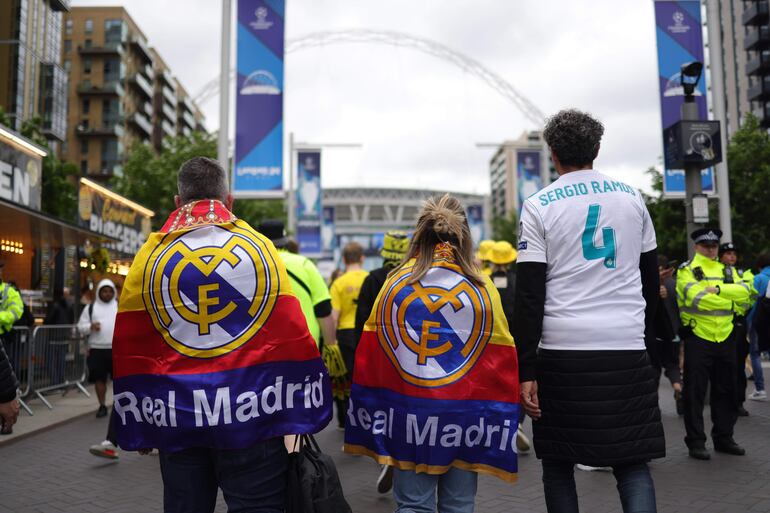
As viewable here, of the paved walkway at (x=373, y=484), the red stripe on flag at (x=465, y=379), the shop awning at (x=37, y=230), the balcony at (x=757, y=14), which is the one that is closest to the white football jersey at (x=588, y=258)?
the red stripe on flag at (x=465, y=379)

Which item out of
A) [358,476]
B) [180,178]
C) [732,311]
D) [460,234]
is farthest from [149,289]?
[732,311]

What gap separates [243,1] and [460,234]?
1244 centimetres

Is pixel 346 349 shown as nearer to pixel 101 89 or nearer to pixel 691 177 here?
pixel 691 177

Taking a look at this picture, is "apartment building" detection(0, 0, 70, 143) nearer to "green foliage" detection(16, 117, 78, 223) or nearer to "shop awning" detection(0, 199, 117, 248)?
"green foliage" detection(16, 117, 78, 223)

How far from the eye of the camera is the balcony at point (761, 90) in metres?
66.6

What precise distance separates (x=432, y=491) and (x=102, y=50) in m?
84.1

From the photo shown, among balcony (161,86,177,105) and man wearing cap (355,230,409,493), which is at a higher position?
balcony (161,86,177,105)

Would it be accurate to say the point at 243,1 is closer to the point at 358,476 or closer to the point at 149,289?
the point at 358,476

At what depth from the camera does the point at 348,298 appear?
26.8 feet

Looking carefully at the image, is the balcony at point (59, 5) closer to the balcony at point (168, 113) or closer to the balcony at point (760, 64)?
the balcony at point (168, 113)

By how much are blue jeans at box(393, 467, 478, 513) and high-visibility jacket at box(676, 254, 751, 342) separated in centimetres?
424

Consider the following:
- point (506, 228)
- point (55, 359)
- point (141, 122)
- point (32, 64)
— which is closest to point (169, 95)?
point (141, 122)

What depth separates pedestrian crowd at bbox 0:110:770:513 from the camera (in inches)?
107

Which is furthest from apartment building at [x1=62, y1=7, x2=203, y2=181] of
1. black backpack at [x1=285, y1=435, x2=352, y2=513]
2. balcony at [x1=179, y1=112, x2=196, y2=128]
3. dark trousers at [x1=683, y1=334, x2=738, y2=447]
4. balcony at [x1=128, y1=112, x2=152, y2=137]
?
black backpack at [x1=285, y1=435, x2=352, y2=513]
